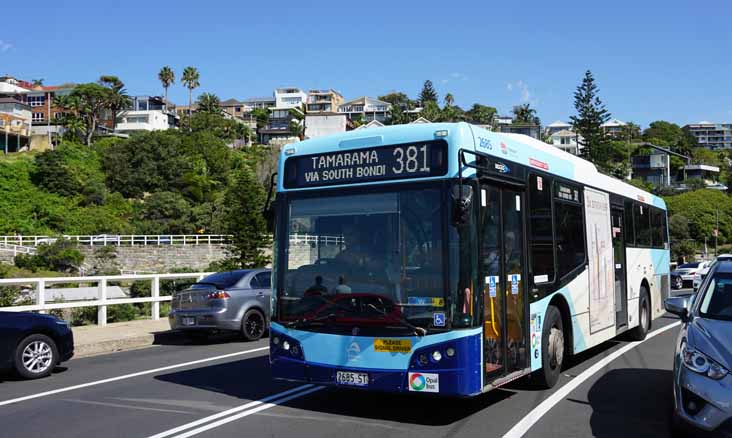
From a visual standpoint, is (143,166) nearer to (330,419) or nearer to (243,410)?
(243,410)

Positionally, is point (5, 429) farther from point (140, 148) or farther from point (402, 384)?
point (140, 148)

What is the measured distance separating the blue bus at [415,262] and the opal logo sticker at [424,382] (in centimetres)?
1

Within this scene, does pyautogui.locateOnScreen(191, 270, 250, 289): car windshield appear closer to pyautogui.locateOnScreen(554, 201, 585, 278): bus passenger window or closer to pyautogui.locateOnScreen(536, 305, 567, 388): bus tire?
pyautogui.locateOnScreen(554, 201, 585, 278): bus passenger window

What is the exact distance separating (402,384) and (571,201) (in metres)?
4.71

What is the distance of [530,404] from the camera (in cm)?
863

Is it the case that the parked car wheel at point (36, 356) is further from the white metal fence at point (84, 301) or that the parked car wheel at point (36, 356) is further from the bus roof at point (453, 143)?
the bus roof at point (453, 143)

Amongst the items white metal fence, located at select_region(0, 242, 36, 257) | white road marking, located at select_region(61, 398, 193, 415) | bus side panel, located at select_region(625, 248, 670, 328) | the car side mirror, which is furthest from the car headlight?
white metal fence, located at select_region(0, 242, 36, 257)

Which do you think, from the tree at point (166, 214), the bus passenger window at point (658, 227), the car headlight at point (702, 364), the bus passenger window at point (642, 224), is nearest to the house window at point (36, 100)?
the tree at point (166, 214)

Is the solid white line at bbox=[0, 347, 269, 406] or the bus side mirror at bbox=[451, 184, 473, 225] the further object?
the solid white line at bbox=[0, 347, 269, 406]

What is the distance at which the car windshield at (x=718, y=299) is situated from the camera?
7.17 m

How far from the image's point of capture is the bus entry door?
772 cm

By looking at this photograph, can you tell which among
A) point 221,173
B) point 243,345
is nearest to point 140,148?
point 221,173

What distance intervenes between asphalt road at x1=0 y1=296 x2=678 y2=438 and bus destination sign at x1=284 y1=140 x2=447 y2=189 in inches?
104

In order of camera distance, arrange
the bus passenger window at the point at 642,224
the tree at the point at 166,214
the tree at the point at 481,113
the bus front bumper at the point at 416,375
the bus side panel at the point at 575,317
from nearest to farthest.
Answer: the bus front bumper at the point at 416,375, the bus side panel at the point at 575,317, the bus passenger window at the point at 642,224, the tree at the point at 166,214, the tree at the point at 481,113
